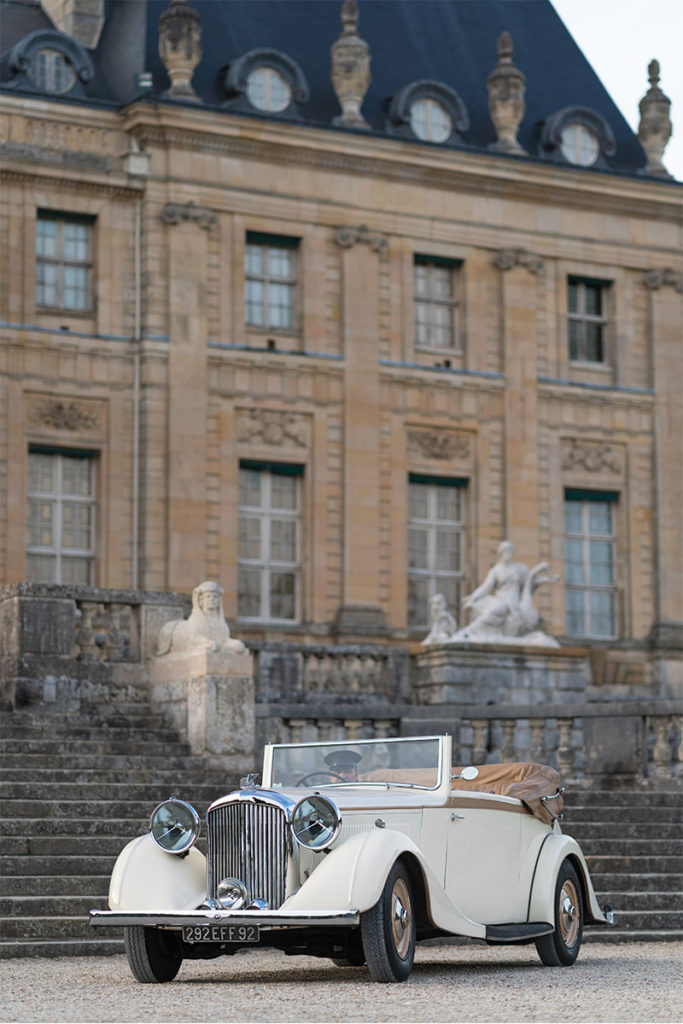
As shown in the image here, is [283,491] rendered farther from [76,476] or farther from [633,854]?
[633,854]

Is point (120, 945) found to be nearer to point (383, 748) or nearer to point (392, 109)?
point (383, 748)

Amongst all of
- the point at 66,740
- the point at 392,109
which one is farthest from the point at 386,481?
the point at 66,740

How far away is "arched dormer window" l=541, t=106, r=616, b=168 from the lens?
108 ft

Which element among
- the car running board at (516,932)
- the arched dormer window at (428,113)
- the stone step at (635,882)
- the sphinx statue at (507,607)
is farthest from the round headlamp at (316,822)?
the arched dormer window at (428,113)

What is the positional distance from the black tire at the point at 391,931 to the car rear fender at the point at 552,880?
1332mm

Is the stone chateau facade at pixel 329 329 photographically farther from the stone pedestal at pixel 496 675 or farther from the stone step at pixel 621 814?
the stone step at pixel 621 814

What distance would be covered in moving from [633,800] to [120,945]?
5.26 m

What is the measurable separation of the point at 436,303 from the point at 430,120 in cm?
294

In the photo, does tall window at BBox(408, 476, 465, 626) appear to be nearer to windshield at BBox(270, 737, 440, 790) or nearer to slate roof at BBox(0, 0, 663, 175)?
slate roof at BBox(0, 0, 663, 175)

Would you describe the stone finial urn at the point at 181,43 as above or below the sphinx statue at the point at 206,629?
above

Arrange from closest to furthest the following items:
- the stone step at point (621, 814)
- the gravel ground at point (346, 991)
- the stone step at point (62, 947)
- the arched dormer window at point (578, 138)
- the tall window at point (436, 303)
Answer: the gravel ground at point (346, 991)
the stone step at point (62, 947)
the stone step at point (621, 814)
the tall window at point (436, 303)
the arched dormer window at point (578, 138)

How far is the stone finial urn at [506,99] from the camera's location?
32250mm

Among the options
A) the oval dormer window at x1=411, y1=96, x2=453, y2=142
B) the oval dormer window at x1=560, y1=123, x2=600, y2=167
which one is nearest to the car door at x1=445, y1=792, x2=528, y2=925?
the oval dormer window at x1=411, y1=96, x2=453, y2=142

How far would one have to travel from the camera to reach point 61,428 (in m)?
28.6
